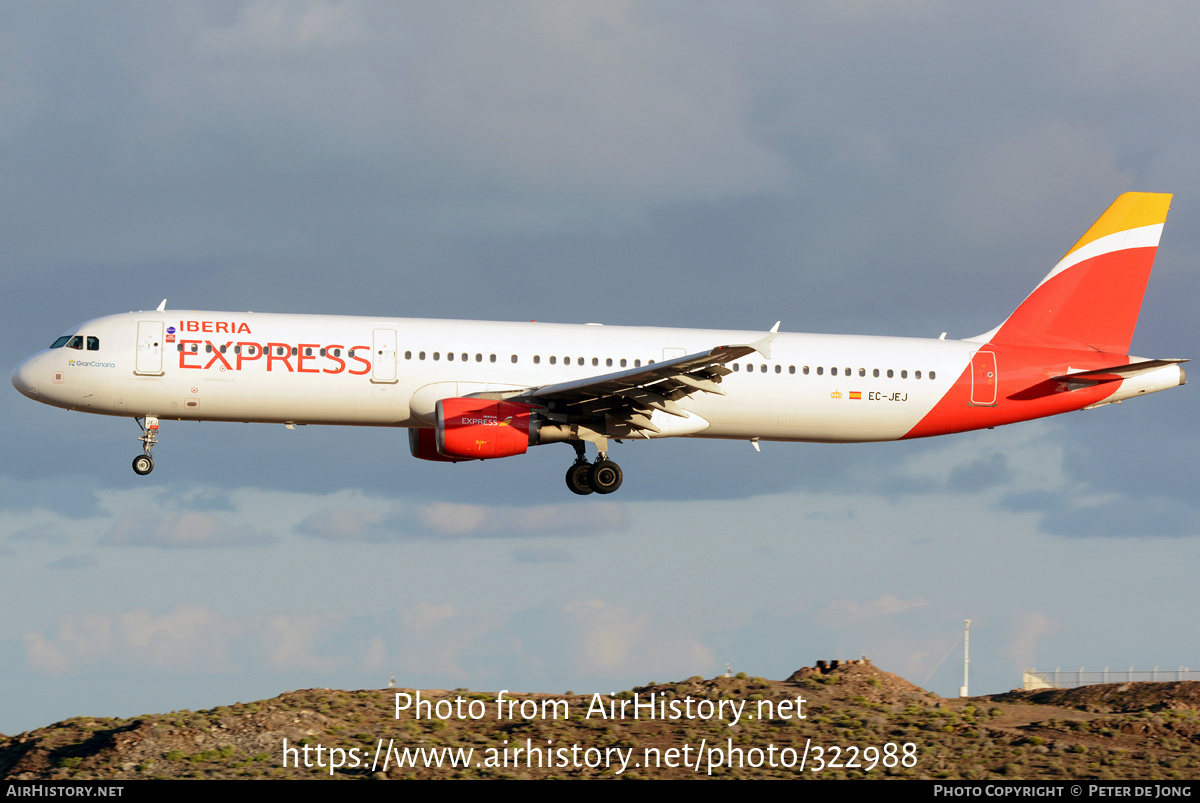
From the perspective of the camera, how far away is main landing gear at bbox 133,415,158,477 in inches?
1499

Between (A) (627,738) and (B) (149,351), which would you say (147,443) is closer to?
(B) (149,351)

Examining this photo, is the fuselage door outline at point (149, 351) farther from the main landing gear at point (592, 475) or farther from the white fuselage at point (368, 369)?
the main landing gear at point (592, 475)

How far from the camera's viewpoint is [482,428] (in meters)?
37.3

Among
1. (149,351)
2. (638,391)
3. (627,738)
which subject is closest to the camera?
(627,738)

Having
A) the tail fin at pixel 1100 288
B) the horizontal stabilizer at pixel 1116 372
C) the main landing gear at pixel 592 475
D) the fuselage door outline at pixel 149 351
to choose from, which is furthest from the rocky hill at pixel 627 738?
the tail fin at pixel 1100 288

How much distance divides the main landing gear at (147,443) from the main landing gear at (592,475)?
12.2 metres

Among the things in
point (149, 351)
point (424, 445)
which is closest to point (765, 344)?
point (424, 445)

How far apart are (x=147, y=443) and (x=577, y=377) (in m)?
12.6

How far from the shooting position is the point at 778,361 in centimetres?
4031

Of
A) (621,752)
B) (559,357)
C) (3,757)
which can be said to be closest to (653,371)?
(559,357)
